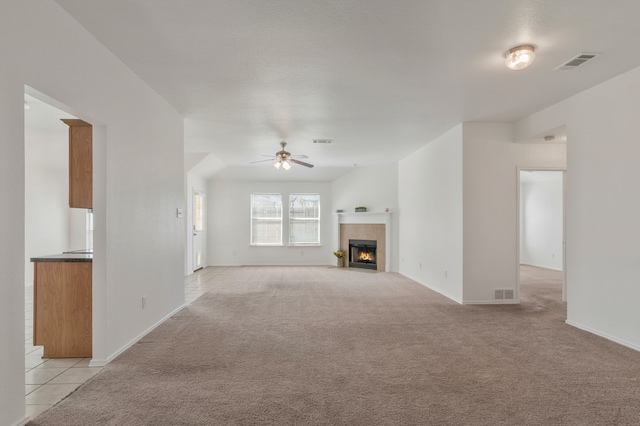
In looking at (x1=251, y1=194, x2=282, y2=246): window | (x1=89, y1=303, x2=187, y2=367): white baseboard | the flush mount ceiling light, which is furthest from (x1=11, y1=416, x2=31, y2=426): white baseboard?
(x1=251, y1=194, x2=282, y2=246): window

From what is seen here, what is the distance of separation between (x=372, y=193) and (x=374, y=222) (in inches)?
31.2

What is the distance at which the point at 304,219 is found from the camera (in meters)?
11.0

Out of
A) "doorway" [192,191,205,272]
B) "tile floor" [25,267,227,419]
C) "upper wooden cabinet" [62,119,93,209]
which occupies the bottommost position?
"tile floor" [25,267,227,419]

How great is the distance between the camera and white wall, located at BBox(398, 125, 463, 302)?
581 centimetres

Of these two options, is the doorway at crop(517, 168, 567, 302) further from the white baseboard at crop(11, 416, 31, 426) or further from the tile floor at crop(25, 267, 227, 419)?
the white baseboard at crop(11, 416, 31, 426)

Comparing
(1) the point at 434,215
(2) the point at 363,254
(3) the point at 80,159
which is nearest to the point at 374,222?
(2) the point at 363,254

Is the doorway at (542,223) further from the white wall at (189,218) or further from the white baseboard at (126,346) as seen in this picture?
the white baseboard at (126,346)

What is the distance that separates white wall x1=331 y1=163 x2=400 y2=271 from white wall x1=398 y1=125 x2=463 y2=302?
38 cm

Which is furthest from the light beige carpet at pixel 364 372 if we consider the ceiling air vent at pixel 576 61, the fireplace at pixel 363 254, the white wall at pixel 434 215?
the fireplace at pixel 363 254

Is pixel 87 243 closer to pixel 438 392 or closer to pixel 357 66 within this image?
pixel 357 66

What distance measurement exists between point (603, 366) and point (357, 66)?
3421 millimetres

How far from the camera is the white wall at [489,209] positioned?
5.55 metres

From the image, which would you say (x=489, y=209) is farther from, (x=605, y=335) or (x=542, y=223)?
(x=542, y=223)

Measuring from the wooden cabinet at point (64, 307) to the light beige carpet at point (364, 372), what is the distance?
1.54ft
